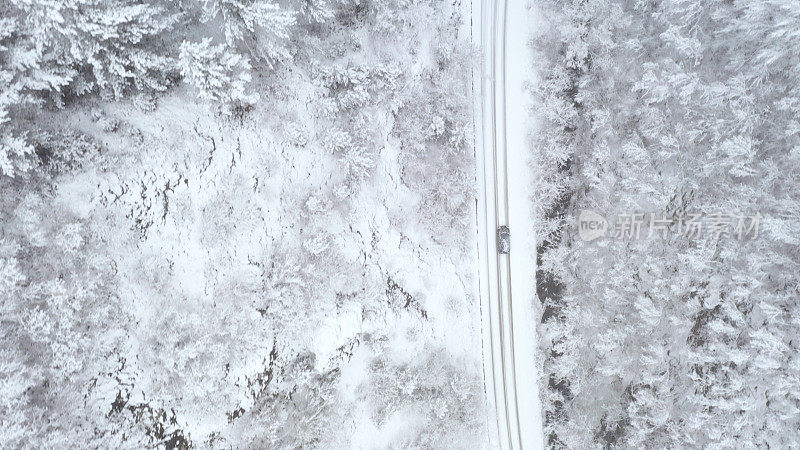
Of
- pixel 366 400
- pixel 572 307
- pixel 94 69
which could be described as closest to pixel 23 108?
pixel 94 69

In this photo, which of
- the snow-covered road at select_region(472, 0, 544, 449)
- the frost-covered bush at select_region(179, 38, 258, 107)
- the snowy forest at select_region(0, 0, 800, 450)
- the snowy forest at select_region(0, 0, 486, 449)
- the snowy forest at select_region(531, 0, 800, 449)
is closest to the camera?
the frost-covered bush at select_region(179, 38, 258, 107)

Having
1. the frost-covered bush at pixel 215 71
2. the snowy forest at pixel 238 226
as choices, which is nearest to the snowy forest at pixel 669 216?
the snowy forest at pixel 238 226

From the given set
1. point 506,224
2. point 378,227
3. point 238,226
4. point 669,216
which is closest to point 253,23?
point 238,226

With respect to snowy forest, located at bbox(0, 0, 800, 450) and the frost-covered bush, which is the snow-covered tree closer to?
snowy forest, located at bbox(0, 0, 800, 450)

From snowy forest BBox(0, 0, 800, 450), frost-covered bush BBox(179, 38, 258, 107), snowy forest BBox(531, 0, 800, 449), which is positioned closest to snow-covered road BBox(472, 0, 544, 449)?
snowy forest BBox(0, 0, 800, 450)

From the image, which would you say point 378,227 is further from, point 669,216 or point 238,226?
point 669,216

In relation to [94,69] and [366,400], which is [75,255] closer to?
[94,69]

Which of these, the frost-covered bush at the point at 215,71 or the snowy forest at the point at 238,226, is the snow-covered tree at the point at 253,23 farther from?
the frost-covered bush at the point at 215,71
